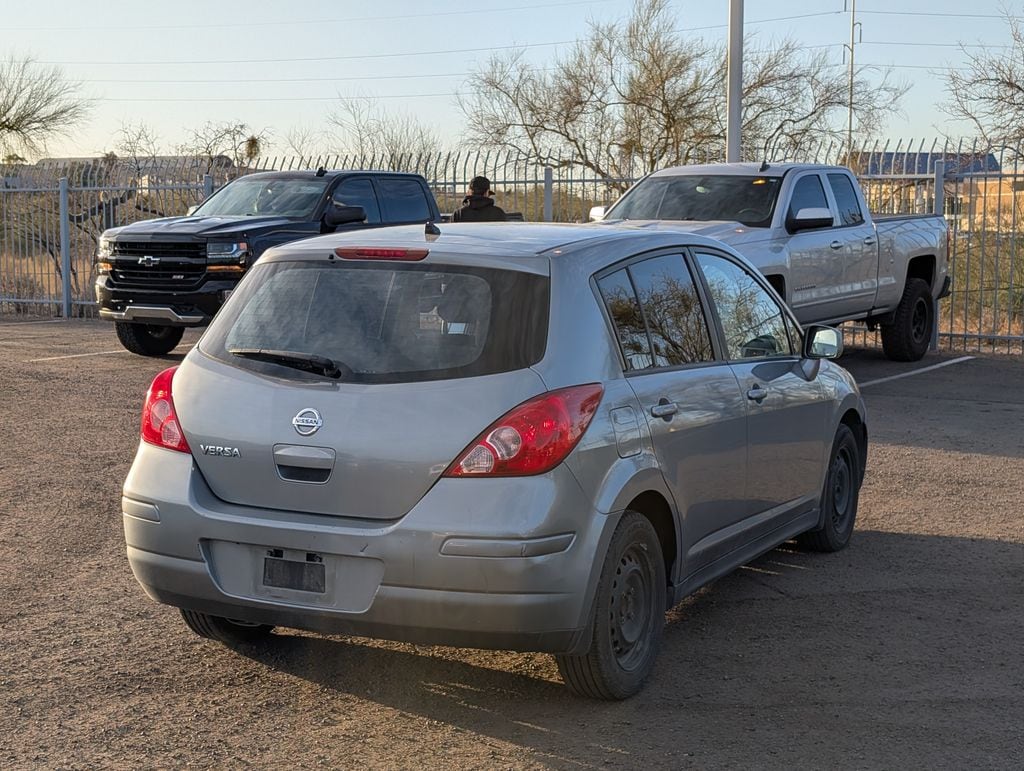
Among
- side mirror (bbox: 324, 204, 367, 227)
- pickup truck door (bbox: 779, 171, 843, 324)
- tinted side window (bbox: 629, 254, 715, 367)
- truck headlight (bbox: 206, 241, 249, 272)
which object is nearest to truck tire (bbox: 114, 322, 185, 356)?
truck headlight (bbox: 206, 241, 249, 272)

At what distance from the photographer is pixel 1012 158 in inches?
650

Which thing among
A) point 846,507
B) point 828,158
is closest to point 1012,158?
point 828,158

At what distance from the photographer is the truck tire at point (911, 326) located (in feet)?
51.6

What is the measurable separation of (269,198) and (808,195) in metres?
6.02

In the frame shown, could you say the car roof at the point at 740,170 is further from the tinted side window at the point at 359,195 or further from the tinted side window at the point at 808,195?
the tinted side window at the point at 359,195

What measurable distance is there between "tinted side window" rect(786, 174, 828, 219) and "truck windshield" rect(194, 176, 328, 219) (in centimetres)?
524

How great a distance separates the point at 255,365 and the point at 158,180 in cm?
1762

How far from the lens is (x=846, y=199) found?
47.6ft

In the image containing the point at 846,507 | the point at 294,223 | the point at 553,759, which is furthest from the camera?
the point at 294,223

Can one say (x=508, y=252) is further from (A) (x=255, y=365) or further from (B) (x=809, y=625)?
(B) (x=809, y=625)

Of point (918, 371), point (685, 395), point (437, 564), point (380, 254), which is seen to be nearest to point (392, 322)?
point (380, 254)

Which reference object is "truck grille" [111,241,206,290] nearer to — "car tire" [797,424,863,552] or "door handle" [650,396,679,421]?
"car tire" [797,424,863,552]

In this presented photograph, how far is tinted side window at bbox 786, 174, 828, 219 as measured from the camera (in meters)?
13.4

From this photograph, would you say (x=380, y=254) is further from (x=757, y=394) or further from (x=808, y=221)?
(x=808, y=221)
